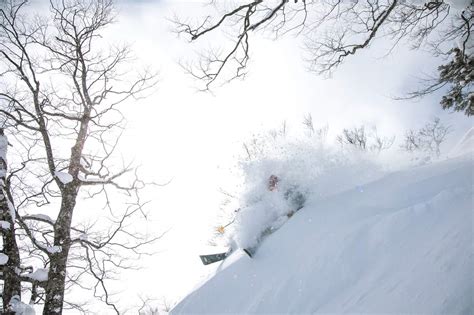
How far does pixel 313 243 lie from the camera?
3852mm

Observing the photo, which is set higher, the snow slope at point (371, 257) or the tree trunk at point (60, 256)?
the tree trunk at point (60, 256)

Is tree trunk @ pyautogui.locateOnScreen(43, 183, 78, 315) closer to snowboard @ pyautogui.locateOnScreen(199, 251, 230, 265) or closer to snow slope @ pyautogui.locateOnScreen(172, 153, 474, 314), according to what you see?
snow slope @ pyautogui.locateOnScreen(172, 153, 474, 314)

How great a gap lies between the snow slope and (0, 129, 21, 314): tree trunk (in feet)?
9.03

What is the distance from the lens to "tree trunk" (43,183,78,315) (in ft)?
12.2

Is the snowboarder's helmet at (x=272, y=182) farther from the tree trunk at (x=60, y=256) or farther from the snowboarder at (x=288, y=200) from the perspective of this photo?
the tree trunk at (x=60, y=256)

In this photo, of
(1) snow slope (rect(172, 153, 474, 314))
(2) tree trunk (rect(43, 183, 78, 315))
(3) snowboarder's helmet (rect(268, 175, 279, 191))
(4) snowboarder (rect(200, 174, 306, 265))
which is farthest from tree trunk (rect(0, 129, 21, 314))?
(3) snowboarder's helmet (rect(268, 175, 279, 191))

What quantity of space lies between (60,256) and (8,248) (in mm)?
633

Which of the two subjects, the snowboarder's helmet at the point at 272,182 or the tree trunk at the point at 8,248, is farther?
the snowboarder's helmet at the point at 272,182

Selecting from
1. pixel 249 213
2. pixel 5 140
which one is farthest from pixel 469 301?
pixel 5 140

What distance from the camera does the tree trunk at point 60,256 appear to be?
3.72 metres

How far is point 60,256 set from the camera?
3.90 meters

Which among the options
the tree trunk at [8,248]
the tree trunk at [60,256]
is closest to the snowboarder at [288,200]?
the tree trunk at [60,256]

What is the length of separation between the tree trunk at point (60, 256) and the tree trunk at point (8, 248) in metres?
0.38

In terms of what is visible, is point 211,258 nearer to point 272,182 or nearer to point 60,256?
point 272,182
